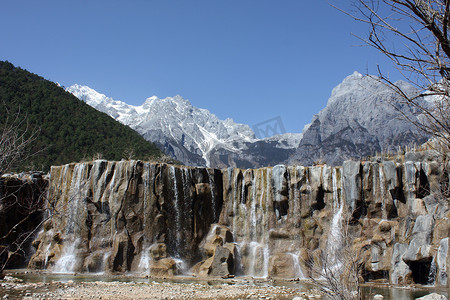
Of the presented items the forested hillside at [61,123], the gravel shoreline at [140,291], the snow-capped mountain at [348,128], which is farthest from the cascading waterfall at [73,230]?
the snow-capped mountain at [348,128]

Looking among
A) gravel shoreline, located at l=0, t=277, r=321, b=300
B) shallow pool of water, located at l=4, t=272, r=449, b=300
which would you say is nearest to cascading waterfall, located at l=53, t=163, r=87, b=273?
shallow pool of water, located at l=4, t=272, r=449, b=300

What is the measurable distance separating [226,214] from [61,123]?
40.2m

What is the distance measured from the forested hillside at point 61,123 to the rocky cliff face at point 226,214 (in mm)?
24337

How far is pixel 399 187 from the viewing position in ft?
100

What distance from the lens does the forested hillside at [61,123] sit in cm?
5922

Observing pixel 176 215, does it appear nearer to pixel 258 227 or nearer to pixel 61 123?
pixel 258 227

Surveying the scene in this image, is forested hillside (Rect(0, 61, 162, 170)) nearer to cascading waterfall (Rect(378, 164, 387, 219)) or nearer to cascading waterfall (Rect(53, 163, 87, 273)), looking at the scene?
cascading waterfall (Rect(53, 163, 87, 273))

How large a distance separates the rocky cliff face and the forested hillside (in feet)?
79.8

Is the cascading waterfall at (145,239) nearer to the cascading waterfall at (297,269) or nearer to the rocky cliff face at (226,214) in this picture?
the rocky cliff face at (226,214)

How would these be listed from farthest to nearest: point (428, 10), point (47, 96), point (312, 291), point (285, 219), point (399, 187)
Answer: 1. point (47, 96)
2. point (285, 219)
3. point (399, 187)
4. point (312, 291)
5. point (428, 10)

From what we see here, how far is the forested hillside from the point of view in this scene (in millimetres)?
59219

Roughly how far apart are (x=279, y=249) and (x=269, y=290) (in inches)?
406

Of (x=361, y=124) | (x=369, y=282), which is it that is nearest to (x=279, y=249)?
(x=369, y=282)

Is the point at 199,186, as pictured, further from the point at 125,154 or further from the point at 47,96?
the point at 47,96
